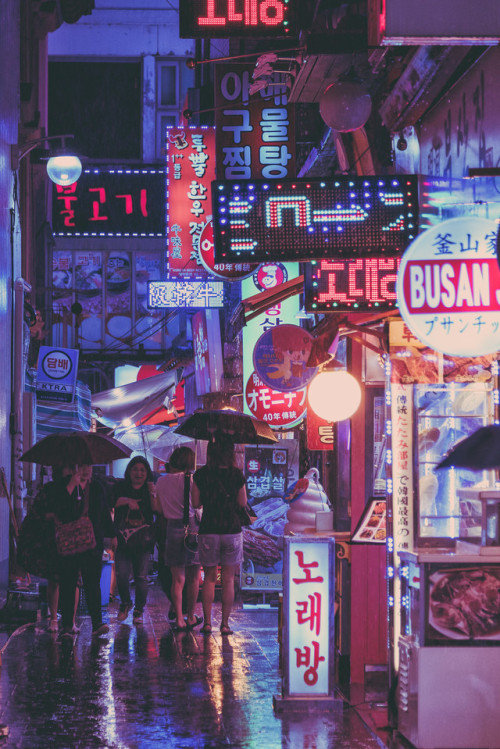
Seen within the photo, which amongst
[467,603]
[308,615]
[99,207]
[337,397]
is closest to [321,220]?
[337,397]

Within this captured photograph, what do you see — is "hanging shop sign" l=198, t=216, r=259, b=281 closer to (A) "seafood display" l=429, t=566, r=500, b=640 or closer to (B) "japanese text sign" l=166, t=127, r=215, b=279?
(B) "japanese text sign" l=166, t=127, r=215, b=279

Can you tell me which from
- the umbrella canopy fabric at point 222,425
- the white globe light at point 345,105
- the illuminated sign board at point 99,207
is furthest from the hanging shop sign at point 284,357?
the illuminated sign board at point 99,207

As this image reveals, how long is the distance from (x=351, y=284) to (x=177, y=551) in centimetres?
546

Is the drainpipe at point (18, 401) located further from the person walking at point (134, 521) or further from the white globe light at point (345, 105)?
the white globe light at point (345, 105)

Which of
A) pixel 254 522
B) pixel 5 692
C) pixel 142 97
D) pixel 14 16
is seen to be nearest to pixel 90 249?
pixel 142 97

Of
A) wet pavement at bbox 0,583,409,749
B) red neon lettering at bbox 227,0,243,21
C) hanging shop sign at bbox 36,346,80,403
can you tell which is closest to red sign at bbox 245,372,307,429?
wet pavement at bbox 0,583,409,749

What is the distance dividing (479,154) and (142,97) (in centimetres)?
3281

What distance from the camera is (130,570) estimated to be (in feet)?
42.9

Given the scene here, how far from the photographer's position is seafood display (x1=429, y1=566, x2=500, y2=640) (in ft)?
22.9

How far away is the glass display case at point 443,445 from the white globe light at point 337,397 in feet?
5.50

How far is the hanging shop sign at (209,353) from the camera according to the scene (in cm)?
2270

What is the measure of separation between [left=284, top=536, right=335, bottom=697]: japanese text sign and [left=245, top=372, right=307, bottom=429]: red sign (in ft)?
21.8

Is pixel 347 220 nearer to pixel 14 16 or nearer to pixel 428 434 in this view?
pixel 428 434

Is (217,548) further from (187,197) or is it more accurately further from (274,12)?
(187,197)
